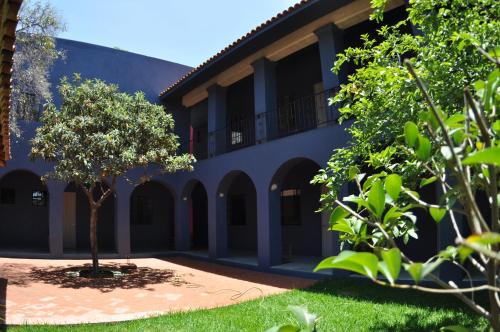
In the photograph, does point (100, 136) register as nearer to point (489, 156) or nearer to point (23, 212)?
point (23, 212)

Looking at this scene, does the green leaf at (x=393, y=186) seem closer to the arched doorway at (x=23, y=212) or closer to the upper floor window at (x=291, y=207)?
the upper floor window at (x=291, y=207)

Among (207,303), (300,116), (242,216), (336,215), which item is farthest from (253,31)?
(336,215)

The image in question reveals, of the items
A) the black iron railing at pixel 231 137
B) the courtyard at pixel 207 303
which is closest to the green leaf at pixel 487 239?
the courtyard at pixel 207 303

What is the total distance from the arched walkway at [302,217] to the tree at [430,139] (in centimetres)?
914

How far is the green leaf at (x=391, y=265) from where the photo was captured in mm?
1038

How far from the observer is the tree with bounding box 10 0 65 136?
1301 cm

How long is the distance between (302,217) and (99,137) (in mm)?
6948

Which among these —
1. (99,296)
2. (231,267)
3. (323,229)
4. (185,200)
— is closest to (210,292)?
(99,296)

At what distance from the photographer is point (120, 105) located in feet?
37.7

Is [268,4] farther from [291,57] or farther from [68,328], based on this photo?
[68,328]

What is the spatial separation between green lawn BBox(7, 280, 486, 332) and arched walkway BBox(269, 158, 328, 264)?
16.9ft

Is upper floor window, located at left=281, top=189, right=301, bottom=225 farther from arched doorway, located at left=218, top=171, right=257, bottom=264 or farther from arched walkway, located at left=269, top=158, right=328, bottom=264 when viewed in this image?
arched doorway, located at left=218, top=171, right=257, bottom=264

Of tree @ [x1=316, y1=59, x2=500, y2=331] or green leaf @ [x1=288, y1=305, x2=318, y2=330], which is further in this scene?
green leaf @ [x1=288, y1=305, x2=318, y2=330]

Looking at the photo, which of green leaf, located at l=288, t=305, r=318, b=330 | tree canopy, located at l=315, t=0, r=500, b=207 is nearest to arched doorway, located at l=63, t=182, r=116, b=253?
tree canopy, located at l=315, t=0, r=500, b=207
